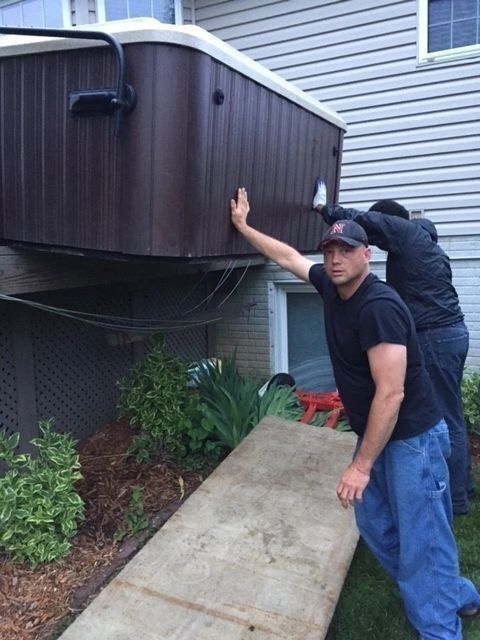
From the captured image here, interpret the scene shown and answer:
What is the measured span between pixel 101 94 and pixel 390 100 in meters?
3.63

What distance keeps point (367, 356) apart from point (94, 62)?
5.36 feet

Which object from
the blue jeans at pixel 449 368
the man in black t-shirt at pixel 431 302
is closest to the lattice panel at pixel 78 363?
the man in black t-shirt at pixel 431 302

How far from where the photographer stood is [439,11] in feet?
15.4

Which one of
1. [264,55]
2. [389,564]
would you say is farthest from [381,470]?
[264,55]

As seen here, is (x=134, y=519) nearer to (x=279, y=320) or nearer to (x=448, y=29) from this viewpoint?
(x=279, y=320)

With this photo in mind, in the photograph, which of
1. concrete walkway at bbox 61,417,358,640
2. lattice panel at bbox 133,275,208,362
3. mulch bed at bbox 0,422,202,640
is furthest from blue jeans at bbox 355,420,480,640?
lattice panel at bbox 133,275,208,362

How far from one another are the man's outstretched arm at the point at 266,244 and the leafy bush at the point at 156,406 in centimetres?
150

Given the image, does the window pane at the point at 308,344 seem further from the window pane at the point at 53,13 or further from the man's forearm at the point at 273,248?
the window pane at the point at 53,13

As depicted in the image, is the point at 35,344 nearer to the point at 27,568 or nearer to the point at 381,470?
the point at 27,568

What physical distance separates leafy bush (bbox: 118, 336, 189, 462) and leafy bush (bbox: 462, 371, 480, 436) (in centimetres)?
229

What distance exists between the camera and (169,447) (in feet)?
12.3

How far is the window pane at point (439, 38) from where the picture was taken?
4680 mm

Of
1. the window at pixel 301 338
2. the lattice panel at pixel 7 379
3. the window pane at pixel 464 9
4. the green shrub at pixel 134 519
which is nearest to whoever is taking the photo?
the green shrub at pixel 134 519

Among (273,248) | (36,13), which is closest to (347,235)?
(273,248)
